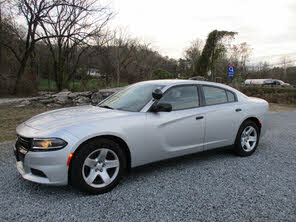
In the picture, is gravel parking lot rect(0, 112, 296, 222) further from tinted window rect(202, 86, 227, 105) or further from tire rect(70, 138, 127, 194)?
tinted window rect(202, 86, 227, 105)

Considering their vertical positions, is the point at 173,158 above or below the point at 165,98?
below

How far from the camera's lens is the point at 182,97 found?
3.78 metres

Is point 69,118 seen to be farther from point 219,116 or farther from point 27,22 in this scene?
point 27,22

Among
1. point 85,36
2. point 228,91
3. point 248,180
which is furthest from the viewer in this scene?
point 85,36

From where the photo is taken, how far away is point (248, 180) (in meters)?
3.40

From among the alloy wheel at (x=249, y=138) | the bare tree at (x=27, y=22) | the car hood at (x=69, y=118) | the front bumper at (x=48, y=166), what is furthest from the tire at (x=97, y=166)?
the bare tree at (x=27, y=22)

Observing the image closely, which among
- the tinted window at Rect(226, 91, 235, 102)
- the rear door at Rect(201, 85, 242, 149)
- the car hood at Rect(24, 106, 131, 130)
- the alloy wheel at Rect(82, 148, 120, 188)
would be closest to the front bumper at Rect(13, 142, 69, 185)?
the alloy wheel at Rect(82, 148, 120, 188)

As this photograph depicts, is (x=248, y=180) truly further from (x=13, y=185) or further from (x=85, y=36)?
(x=85, y=36)

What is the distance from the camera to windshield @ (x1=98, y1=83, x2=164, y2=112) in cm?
353

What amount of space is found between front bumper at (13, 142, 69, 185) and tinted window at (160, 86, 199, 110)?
1.70m

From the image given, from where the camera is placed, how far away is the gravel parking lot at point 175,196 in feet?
8.19

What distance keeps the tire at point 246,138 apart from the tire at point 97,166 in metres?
2.38

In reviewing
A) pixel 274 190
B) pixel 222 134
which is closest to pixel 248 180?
pixel 274 190

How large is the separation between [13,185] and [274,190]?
3593 mm
